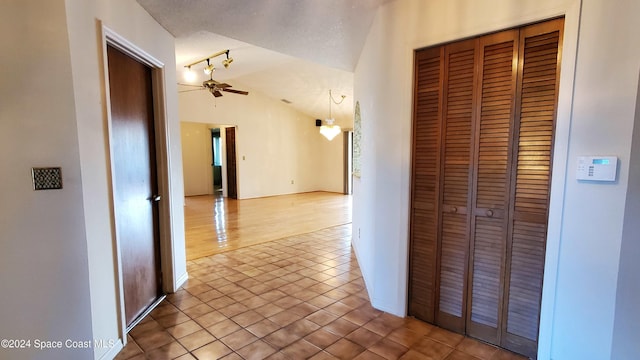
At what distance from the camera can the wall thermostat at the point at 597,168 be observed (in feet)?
4.76

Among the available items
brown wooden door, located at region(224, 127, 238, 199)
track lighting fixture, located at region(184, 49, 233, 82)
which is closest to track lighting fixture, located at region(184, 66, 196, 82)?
track lighting fixture, located at region(184, 49, 233, 82)

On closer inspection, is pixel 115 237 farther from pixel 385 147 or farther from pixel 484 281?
pixel 484 281

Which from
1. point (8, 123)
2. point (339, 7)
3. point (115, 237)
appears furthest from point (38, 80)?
point (339, 7)

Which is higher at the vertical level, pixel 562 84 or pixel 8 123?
pixel 562 84

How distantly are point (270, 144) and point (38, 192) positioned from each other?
773 centimetres

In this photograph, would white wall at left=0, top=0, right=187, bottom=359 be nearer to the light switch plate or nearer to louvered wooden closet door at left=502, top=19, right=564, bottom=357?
the light switch plate

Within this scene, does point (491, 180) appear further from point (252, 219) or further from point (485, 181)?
point (252, 219)

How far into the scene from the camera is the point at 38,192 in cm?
147

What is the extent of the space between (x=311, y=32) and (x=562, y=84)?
1.96 meters

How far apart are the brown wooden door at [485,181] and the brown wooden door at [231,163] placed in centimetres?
711

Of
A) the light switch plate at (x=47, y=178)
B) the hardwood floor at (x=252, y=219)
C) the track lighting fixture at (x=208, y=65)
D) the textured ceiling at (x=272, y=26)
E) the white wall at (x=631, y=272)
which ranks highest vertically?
the track lighting fixture at (x=208, y=65)

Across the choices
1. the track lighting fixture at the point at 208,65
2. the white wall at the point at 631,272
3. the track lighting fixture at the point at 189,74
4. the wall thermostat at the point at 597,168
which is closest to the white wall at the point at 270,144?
the track lighting fixture at the point at 189,74

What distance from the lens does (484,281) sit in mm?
1985

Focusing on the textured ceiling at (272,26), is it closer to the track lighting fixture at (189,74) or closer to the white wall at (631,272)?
the track lighting fixture at (189,74)
